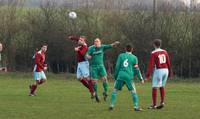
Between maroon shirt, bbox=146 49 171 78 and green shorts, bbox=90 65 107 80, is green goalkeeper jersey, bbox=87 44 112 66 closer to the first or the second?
green shorts, bbox=90 65 107 80

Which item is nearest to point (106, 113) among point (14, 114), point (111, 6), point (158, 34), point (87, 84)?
point (14, 114)

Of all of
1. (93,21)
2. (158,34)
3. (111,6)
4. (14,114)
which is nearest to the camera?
(14,114)

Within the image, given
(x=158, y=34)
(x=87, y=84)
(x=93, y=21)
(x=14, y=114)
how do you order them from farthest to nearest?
(x=93, y=21)
(x=158, y=34)
(x=87, y=84)
(x=14, y=114)

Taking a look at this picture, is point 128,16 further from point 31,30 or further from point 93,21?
point 31,30

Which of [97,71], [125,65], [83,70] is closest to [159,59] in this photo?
[125,65]

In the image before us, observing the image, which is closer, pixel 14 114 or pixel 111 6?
pixel 14 114

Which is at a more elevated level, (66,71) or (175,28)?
(175,28)

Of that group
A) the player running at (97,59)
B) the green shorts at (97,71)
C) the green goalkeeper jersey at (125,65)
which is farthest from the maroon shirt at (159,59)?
the green shorts at (97,71)

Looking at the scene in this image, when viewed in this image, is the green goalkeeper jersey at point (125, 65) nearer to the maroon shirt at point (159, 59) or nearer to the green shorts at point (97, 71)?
the maroon shirt at point (159, 59)

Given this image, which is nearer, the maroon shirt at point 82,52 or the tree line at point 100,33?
the maroon shirt at point 82,52

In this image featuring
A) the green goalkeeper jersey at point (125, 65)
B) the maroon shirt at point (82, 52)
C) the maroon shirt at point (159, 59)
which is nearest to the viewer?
the green goalkeeper jersey at point (125, 65)

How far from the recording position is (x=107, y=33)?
5356 centimetres

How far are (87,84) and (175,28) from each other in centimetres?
3146

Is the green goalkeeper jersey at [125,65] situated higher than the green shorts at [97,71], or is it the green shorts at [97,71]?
the green goalkeeper jersey at [125,65]
